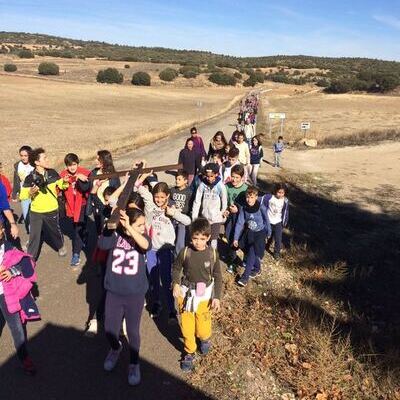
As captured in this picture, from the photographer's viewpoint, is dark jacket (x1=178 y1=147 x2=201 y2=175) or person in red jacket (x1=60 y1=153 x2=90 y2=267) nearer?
person in red jacket (x1=60 y1=153 x2=90 y2=267)

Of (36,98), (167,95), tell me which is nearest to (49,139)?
(36,98)

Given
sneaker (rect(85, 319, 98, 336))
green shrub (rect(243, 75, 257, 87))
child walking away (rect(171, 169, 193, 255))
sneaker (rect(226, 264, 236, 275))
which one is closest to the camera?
sneaker (rect(85, 319, 98, 336))

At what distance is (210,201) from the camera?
6.65m

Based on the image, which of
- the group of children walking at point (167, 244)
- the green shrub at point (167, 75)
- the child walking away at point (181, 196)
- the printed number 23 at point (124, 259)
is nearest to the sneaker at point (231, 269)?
the group of children walking at point (167, 244)

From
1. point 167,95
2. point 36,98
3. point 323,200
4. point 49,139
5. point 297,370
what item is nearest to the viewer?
point 297,370

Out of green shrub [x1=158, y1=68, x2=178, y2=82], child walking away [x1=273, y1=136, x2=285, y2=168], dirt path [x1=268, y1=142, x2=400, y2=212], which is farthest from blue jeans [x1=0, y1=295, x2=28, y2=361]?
green shrub [x1=158, y1=68, x2=178, y2=82]

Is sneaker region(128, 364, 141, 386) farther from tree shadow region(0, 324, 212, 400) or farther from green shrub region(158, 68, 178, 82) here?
green shrub region(158, 68, 178, 82)

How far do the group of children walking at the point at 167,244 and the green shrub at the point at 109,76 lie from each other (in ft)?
231

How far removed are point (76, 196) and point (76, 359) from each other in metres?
2.90

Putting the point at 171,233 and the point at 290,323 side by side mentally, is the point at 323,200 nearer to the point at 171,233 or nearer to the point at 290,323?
the point at 290,323

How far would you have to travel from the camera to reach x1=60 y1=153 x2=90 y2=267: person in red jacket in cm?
673

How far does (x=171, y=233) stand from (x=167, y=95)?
59.7 m

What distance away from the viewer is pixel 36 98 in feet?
154

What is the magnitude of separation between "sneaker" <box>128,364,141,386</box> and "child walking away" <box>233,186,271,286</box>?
2.73m
